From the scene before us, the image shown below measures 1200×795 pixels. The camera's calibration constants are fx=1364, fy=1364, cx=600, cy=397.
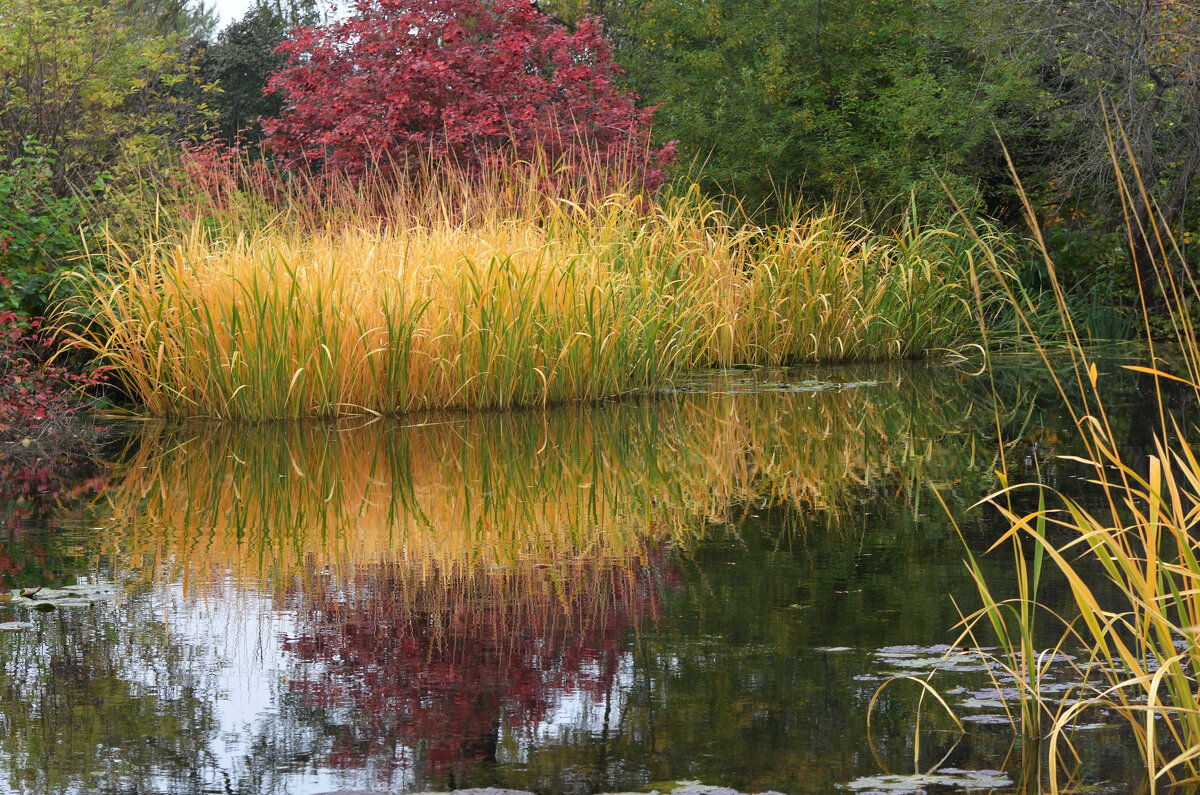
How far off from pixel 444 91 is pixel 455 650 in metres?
9.95

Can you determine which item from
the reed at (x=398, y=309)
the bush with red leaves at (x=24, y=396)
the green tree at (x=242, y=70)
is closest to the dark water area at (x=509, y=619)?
the bush with red leaves at (x=24, y=396)

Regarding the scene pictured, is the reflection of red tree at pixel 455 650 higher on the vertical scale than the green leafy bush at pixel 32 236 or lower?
lower

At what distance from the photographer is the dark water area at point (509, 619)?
2.59m

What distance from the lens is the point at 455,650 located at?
10.9 feet

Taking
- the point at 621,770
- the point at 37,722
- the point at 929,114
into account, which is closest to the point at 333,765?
the point at 621,770

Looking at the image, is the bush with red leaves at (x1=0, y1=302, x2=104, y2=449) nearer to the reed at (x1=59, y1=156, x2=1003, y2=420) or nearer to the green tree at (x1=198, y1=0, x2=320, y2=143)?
the reed at (x1=59, y1=156, x2=1003, y2=420)

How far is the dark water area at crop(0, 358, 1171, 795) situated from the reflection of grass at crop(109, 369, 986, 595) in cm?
3

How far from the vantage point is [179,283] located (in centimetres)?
870

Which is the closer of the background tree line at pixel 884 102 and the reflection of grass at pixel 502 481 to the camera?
the reflection of grass at pixel 502 481

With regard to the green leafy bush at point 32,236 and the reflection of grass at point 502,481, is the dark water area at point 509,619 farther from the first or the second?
the green leafy bush at point 32,236

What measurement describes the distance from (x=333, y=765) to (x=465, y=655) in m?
0.75

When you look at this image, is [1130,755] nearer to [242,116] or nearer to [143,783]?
[143,783]

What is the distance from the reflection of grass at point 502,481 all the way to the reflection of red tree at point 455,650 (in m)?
0.23

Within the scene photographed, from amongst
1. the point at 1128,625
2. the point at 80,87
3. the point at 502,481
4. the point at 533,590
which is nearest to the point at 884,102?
the point at 80,87
